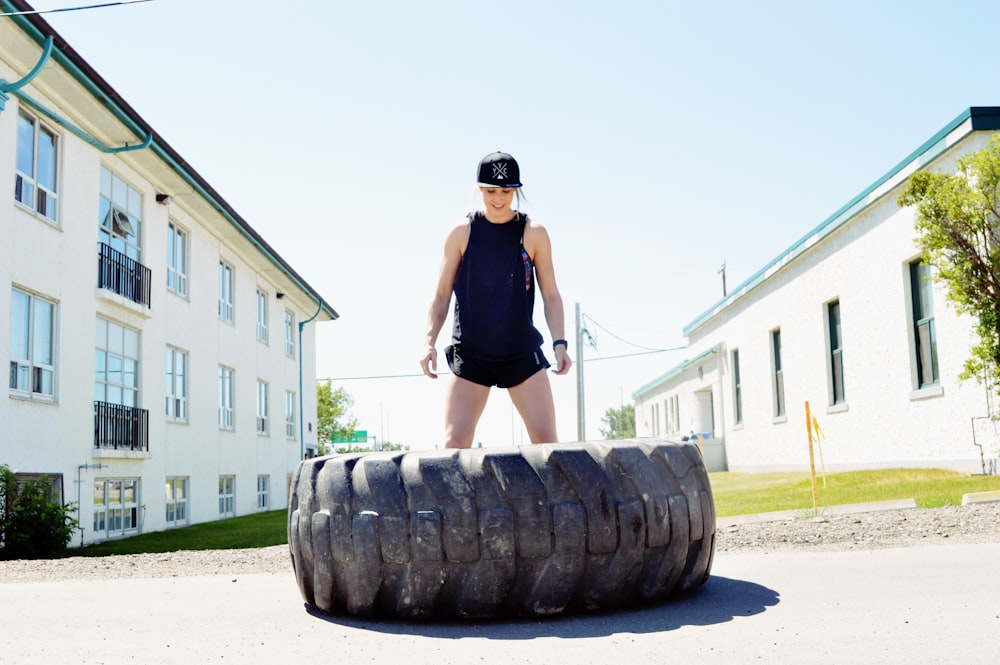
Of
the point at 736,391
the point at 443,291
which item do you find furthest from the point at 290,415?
A: the point at 443,291

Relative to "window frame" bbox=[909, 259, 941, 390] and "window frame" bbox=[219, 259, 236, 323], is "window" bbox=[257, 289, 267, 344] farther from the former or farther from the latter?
"window frame" bbox=[909, 259, 941, 390]

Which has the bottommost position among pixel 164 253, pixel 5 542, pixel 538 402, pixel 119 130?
pixel 5 542

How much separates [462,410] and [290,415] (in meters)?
27.7

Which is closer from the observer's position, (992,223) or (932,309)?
(992,223)

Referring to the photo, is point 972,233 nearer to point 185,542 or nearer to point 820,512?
point 820,512

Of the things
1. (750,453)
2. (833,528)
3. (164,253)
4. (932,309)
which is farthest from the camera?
(750,453)

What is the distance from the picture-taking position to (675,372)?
144ft

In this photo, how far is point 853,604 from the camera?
3.77m

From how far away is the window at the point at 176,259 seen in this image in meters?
20.5

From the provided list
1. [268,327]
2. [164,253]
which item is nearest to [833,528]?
[164,253]

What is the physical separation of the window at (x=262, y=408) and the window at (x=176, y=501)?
21.4 feet

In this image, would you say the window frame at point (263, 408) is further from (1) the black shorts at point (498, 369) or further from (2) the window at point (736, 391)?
(1) the black shorts at point (498, 369)

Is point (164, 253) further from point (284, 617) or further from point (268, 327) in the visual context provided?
point (284, 617)

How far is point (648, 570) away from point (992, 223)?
11462 millimetres
